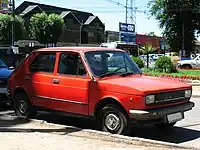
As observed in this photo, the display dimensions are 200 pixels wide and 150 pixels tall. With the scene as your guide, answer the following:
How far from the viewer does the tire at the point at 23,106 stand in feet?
32.4

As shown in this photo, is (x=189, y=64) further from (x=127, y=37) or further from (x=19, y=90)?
(x=19, y=90)

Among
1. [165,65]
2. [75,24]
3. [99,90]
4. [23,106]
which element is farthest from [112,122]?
[75,24]

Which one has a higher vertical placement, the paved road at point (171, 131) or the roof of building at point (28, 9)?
the roof of building at point (28, 9)

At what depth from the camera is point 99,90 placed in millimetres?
8297

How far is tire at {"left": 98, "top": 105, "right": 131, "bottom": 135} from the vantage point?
26.2ft

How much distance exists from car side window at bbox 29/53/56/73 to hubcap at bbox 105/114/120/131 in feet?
5.95

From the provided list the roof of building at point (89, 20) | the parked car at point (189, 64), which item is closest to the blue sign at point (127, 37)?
the parked car at point (189, 64)

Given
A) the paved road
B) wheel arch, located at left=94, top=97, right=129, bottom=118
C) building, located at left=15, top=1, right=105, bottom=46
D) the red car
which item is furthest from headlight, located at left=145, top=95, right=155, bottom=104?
building, located at left=15, top=1, right=105, bottom=46

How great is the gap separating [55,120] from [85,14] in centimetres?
9226

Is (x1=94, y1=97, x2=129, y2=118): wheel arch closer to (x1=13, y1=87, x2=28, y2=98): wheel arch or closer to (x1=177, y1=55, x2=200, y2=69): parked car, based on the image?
(x1=13, y1=87, x2=28, y2=98): wheel arch

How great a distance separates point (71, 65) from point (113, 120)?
1539 mm

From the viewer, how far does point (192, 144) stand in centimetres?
784

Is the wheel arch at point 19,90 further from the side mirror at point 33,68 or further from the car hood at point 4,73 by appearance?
the car hood at point 4,73

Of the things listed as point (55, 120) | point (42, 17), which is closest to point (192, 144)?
point (55, 120)
